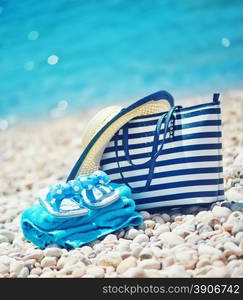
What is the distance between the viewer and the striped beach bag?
1.79 meters

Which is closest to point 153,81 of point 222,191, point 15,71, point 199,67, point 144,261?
point 199,67

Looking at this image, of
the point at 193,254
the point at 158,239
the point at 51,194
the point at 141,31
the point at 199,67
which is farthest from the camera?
the point at 141,31

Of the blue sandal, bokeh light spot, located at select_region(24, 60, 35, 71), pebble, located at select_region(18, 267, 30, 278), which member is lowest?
pebble, located at select_region(18, 267, 30, 278)

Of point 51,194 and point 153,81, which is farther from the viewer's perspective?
point 153,81

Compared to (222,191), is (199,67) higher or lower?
higher

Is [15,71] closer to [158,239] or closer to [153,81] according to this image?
[153,81]

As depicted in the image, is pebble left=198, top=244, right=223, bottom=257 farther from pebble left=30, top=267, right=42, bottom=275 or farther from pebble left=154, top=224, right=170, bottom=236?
pebble left=30, top=267, right=42, bottom=275

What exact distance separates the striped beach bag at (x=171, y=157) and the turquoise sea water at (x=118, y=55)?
2.28m

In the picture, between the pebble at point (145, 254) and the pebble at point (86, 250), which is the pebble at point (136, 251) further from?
the pebble at point (86, 250)

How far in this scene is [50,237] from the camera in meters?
1.72

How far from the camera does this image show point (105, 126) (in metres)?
1.87

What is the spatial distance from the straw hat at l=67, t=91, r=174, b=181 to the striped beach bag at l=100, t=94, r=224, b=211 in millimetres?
37

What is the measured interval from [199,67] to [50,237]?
2.99 m

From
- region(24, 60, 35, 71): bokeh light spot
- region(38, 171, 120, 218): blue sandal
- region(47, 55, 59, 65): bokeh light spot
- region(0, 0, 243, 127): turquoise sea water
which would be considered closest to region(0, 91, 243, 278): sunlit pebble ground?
region(38, 171, 120, 218): blue sandal
